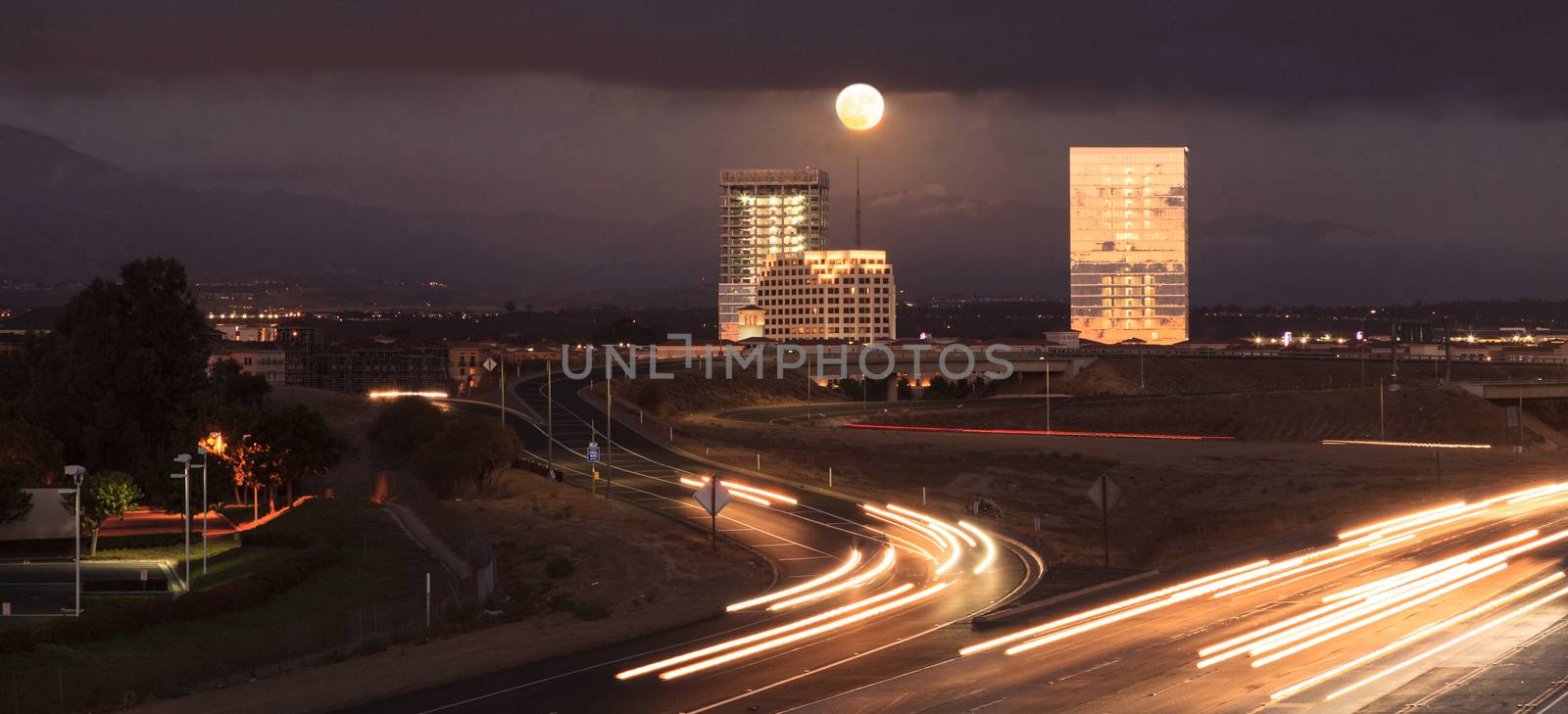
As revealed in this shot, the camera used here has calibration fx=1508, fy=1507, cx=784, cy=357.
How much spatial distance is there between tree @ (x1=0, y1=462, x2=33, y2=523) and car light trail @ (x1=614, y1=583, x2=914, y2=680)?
41367 millimetres

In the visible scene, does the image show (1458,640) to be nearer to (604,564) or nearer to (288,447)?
(604,564)

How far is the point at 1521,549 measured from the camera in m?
43.2

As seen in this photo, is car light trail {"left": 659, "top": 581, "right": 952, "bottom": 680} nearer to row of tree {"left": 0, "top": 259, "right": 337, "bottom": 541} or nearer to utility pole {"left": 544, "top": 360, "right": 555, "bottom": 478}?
utility pole {"left": 544, "top": 360, "right": 555, "bottom": 478}

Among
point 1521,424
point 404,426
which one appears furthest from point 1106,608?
point 1521,424

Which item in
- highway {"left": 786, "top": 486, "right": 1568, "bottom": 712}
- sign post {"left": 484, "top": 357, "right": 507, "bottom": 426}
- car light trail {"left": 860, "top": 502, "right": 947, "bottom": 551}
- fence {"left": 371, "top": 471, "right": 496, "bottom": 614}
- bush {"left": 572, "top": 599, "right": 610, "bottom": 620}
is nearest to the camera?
highway {"left": 786, "top": 486, "right": 1568, "bottom": 712}

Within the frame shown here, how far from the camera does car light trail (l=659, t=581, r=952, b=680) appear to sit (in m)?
29.8

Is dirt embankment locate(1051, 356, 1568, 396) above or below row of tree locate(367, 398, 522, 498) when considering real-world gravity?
above

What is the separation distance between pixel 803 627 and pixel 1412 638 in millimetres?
12863

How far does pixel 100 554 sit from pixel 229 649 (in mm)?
28353

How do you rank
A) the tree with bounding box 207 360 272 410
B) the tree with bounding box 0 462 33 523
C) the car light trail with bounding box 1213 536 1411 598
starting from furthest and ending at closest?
1. the tree with bounding box 207 360 272 410
2. the tree with bounding box 0 462 33 523
3. the car light trail with bounding box 1213 536 1411 598

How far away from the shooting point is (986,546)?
4991cm

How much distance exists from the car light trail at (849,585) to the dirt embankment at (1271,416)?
2818 inches

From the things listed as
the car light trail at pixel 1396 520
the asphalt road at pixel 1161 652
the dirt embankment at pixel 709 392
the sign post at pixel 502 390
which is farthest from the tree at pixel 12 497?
the dirt embankment at pixel 709 392

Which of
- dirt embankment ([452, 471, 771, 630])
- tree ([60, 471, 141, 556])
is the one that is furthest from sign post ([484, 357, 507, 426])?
dirt embankment ([452, 471, 771, 630])
